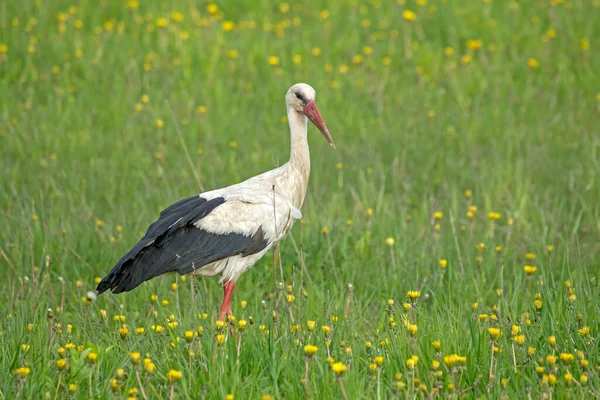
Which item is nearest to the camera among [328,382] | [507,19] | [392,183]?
[328,382]

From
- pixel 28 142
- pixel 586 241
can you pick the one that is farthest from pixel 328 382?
pixel 28 142

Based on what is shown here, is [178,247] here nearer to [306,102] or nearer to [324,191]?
[306,102]

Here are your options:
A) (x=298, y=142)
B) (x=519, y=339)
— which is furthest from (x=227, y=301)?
(x=519, y=339)

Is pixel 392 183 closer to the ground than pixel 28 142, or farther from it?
closer to the ground

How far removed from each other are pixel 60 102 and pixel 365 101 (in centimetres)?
276

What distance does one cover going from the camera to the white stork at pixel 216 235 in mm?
4324

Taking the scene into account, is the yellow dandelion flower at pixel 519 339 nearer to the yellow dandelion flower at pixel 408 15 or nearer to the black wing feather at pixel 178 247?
the black wing feather at pixel 178 247

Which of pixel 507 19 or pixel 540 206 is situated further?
pixel 507 19

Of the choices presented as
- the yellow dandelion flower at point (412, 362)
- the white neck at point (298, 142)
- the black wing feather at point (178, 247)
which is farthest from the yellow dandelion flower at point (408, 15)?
the yellow dandelion flower at point (412, 362)

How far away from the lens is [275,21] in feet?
32.8

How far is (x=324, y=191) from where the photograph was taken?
667cm

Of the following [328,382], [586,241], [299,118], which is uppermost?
[299,118]

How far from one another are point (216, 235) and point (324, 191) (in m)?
2.16

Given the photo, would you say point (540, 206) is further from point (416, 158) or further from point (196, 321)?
point (196, 321)
